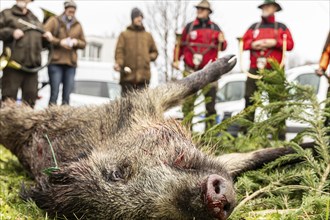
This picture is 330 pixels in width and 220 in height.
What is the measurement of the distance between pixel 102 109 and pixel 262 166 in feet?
4.76

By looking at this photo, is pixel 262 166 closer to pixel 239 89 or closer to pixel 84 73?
pixel 239 89

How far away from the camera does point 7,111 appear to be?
5.70 m

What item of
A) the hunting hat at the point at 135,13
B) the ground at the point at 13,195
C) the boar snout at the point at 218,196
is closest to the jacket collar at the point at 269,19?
the hunting hat at the point at 135,13

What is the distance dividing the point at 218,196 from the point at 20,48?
5.86m

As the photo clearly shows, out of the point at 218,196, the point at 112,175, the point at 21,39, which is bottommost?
the point at 112,175

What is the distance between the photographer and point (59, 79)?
907cm

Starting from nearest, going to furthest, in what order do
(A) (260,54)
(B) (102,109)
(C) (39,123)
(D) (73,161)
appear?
1. (D) (73,161)
2. (B) (102,109)
3. (C) (39,123)
4. (A) (260,54)

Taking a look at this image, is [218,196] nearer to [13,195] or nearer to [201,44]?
[13,195]

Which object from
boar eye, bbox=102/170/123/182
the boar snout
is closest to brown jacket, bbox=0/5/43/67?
boar eye, bbox=102/170/123/182

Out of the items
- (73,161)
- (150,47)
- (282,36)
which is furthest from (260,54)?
(73,161)

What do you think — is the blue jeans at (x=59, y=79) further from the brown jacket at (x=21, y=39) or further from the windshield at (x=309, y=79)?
the windshield at (x=309, y=79)

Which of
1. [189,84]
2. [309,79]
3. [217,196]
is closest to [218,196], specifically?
[217,196]

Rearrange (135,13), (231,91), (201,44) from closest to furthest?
(201,44)
(135,13)
(231,91)

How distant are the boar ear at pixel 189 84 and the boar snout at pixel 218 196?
7.21ft
